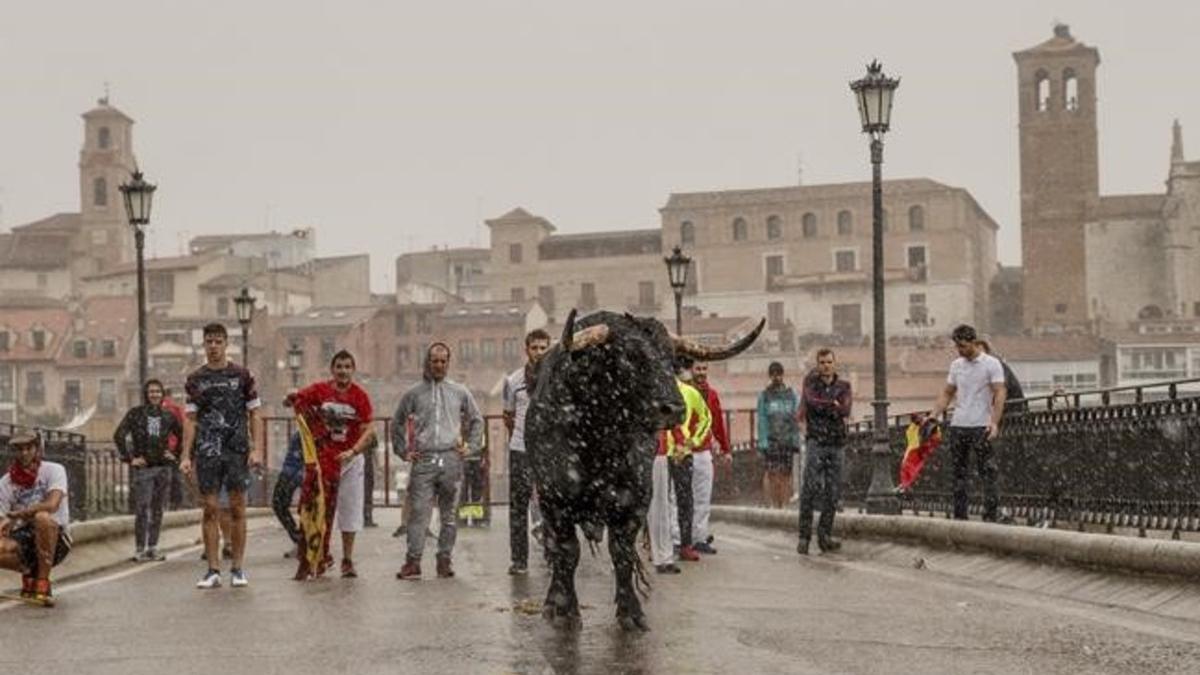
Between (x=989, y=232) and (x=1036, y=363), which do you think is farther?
(x=989, y=232)

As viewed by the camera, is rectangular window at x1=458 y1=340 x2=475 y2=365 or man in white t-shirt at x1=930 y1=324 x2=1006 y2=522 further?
rectangular window at x1=458 y1=340 x2=475 y2=365

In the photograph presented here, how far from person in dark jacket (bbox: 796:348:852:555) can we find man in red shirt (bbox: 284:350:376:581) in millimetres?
3910

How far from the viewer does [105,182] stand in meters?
139

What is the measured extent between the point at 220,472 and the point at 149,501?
13.9ft

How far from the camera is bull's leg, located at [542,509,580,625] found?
32.9ft

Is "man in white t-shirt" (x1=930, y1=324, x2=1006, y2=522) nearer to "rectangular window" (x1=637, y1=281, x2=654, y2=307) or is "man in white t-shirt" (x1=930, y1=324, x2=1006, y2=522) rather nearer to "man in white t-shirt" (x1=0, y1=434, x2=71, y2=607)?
"man in white t-shirt" (x1=0, y1=434, x2=71, y2=607)

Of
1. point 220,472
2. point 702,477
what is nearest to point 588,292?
point 702,477

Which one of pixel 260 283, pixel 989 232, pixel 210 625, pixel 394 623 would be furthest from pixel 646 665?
pixel 989 232

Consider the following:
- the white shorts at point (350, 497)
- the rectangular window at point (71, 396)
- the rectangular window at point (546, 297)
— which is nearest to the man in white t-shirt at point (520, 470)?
the white shorts at point (350, 497)

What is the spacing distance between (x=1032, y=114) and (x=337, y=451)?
348ft

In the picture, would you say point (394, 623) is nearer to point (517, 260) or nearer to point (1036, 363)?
point (1036, 363)

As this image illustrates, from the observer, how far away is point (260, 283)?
379 ft

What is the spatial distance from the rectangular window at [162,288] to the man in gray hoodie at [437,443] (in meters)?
105

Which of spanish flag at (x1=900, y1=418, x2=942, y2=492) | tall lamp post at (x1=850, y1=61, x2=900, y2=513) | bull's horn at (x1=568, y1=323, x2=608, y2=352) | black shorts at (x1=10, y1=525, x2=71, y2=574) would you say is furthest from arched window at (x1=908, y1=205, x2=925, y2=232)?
bull's horn at (x1=568, y1=323, x2=608, y2=352)
